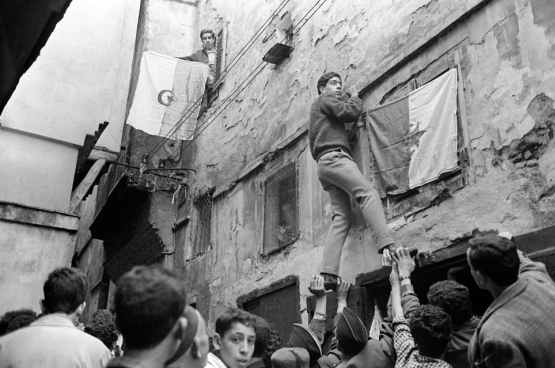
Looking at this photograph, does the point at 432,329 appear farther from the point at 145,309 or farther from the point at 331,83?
the point at 331,83

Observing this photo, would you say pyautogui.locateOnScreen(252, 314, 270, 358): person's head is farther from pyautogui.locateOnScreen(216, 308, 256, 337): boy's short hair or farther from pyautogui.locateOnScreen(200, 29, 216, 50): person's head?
pyautogui.locateOnScreen(200, 29, 216, 50): person's head

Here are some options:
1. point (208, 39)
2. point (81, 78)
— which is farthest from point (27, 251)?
point (208, 39)

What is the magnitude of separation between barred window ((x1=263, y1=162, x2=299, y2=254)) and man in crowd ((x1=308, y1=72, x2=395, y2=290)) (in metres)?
1.31

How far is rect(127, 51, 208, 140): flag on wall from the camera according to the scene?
1079 cm

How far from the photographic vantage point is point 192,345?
5.93 feet

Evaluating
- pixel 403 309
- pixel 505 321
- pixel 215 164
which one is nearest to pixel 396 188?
pixel 403 309

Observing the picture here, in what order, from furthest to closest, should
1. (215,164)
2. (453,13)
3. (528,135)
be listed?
(215,164)
(453,13)
(528,135)

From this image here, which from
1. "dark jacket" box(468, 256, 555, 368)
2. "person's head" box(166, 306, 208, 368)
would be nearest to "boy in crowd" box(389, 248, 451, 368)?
"dark jacket" box(468, 256, 555, 368)

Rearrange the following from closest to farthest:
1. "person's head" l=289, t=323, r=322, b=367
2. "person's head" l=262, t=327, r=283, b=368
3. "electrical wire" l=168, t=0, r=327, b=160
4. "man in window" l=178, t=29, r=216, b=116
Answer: "person's head" l=262, t=327, r=283, b=368, "person's head" l=289, t=323, r=322, b=367, "electrical wire" l=168, t=0, r=327, b=160, "man in window" l=178, t=29, r=216, b=116

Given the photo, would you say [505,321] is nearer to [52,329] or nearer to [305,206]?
[52,329]

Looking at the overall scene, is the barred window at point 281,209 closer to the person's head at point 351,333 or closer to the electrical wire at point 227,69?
the electrical wire at point 227,69

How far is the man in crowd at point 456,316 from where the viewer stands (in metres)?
3.19

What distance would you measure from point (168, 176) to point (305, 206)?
4.89 metres

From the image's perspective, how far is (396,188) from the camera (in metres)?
5.73
